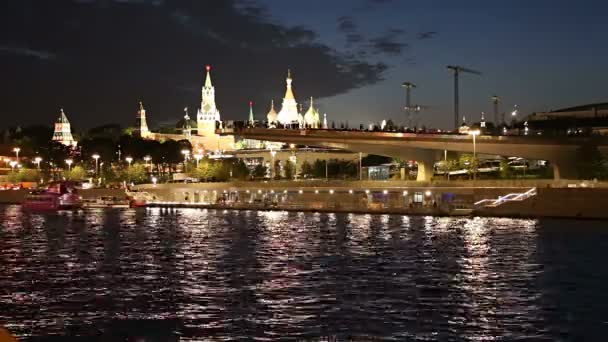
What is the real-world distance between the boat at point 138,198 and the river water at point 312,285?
47.5 metres

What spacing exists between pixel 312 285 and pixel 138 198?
7731cm

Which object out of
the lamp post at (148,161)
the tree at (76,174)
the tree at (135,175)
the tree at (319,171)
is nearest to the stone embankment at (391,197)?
the tree at (135,175)

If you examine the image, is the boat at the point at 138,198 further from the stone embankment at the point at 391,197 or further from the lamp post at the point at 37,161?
the lamp post at the point at 37,161

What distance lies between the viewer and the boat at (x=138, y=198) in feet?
320

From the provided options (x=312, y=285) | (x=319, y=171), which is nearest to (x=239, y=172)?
(x=319, y=171)

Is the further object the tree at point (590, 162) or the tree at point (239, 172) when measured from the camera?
the tree at point (239, 172)

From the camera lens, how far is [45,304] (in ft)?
76.9

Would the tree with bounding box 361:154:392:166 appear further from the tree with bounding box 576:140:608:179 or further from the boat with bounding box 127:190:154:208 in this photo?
the tree with bounding box 576:140:608:179

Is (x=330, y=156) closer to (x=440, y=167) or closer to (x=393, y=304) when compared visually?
(x=440, y=167)

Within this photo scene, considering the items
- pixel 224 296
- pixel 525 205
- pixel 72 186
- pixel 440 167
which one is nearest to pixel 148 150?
pixel 72 186

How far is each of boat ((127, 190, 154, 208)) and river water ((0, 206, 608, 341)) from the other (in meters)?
47.5

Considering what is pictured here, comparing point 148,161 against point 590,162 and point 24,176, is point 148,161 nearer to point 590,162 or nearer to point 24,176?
point 24,176

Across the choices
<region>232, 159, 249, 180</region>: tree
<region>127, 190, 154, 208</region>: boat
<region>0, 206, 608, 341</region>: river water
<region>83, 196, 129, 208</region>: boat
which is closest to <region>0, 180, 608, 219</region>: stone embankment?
<region>127, 190, 154, 208</region>: boat

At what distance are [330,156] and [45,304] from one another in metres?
159
